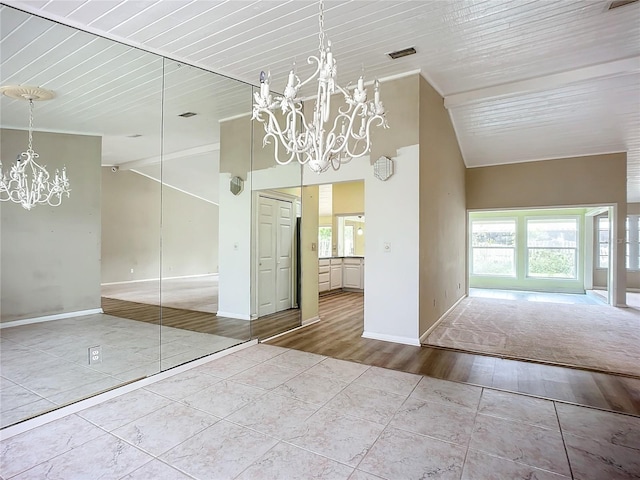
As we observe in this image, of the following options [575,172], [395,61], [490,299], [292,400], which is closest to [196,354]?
[292,400]

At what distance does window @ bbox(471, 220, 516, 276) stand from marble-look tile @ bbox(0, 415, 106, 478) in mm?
10616

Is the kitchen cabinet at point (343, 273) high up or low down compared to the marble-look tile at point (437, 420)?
up

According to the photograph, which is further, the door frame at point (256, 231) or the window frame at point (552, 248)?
the window frame at point (552, 248)

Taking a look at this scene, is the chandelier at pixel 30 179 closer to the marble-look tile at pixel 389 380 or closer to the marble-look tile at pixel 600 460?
the marble-look tile at pixel 389 380

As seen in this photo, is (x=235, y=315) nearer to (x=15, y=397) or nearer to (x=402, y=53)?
(x=15, y=397)

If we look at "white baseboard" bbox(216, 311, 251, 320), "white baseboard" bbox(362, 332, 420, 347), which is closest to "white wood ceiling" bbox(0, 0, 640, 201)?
"white baseboard" bbox(216, 311, 251, 320)

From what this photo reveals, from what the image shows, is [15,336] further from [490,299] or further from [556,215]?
[556,215]

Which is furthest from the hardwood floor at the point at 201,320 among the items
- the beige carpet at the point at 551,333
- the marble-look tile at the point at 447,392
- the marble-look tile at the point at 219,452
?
the marble-look tile at the point at 447,392

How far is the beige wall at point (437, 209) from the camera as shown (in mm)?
4457

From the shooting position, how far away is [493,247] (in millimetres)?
10484

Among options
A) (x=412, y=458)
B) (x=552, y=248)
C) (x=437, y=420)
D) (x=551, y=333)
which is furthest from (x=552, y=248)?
(x=412, y=458)

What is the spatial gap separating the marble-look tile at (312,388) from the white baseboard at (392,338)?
1.44 m

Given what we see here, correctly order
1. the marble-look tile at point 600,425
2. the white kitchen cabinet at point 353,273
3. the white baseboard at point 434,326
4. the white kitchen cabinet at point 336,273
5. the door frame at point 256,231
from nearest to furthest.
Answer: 1. the marble-look tile at point 600,425
2. the white baseboard at point 434,326
3. the door frame at point 256,231
4. the white kitchen cabinet at point 336,273
5. the white kitchen cabinet at point 353,273

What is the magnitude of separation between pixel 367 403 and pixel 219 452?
1.19m
